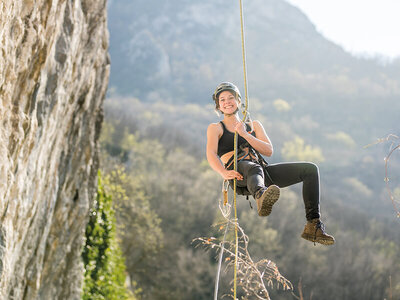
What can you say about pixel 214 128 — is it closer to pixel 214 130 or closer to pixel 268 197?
pixel 214 130

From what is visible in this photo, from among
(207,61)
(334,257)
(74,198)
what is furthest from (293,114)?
(74,198)

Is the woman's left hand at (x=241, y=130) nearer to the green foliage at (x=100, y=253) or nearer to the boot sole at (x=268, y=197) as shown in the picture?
the boot sole at (x=268, y=197)

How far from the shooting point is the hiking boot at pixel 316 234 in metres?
3.25

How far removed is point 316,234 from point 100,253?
8872mm

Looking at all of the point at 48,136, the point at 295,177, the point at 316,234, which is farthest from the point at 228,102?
the point at 48,136

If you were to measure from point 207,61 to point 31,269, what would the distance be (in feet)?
323

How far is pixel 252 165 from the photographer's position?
3.38 metres

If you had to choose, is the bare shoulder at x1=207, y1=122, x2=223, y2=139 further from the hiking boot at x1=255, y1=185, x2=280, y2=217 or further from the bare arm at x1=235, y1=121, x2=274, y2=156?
the hiking boot at x1=255, y1=185, x2=280, y2=217

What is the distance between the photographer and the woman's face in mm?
3561

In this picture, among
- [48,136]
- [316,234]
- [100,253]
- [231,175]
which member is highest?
[100,253]

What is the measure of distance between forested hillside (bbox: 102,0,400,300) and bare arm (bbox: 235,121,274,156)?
0.88 m

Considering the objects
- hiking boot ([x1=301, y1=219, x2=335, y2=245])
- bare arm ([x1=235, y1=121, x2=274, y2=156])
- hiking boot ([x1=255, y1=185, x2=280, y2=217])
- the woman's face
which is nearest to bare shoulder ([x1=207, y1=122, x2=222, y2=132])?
the woman's face

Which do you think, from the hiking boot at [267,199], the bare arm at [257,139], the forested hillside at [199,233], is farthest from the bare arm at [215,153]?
the forested hillside at [199,233]

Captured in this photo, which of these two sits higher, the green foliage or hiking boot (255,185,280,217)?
the green foliage
